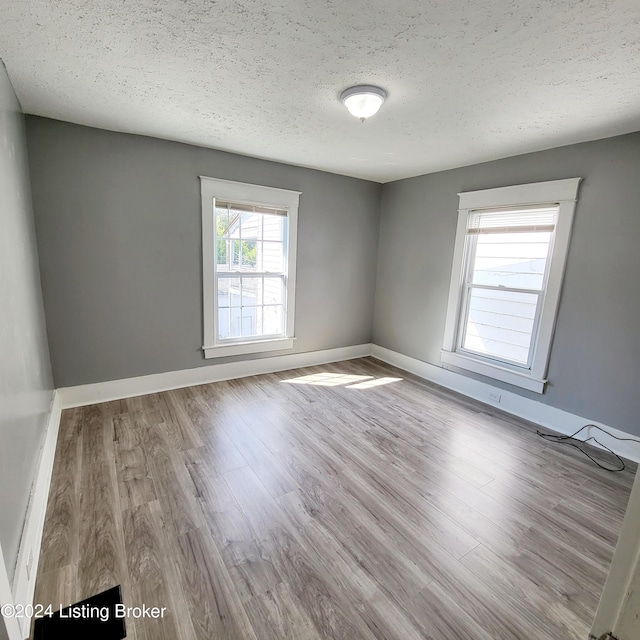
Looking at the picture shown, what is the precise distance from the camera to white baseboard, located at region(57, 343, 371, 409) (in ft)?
Answer: 10.5

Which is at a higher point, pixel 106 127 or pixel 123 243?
pixel 106 127

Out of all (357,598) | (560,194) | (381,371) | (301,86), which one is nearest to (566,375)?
(560,194)

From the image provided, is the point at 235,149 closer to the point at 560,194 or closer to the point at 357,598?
the point at 560,194

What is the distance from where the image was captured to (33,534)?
5.35 feet

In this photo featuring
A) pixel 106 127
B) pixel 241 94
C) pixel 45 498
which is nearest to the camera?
pixel 45 498

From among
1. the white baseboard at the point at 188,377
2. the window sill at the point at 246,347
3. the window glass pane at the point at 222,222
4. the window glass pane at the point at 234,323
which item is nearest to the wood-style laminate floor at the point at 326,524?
the white baseboard at the point at 188,377

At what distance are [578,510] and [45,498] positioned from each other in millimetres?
3252

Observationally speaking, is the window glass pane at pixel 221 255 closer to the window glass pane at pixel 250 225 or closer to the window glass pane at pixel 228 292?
the window glass pane at pixel 228 292

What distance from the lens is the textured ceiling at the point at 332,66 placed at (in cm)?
146

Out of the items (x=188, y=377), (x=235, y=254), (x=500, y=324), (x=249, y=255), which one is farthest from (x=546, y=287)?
(x=188, y=377)

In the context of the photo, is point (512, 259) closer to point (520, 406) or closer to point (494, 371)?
point (494, 371)

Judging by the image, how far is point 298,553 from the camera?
1723mm

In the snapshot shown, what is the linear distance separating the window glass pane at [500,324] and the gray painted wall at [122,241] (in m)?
2.35

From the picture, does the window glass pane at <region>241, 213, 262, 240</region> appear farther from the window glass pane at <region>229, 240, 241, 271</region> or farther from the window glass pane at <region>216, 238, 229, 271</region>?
the window glass pane at <region>216, 238, 229, 271</region>
